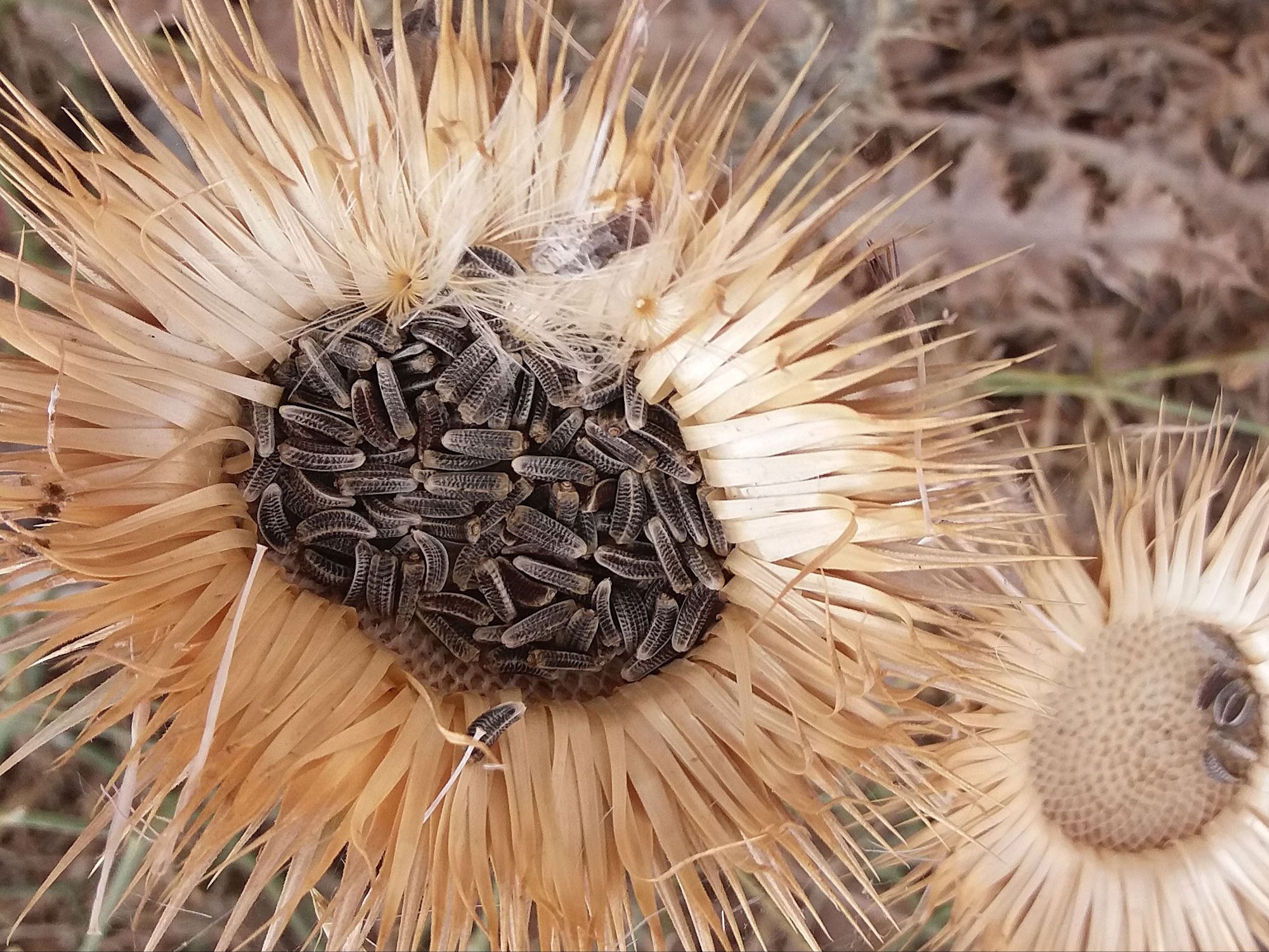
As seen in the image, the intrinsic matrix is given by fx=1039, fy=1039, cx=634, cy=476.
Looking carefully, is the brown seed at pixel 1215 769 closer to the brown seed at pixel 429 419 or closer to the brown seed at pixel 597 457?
the brown seed at pixel 597 457

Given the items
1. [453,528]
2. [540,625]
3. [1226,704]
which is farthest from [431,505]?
[1226,704]

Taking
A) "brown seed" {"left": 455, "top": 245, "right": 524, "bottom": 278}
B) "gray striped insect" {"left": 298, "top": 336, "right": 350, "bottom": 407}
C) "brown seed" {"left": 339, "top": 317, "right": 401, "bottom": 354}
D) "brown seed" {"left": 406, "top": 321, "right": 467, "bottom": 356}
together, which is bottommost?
"gray striped insect" {"left": 298, "top": 336, "right": 350, "bottom": 407}

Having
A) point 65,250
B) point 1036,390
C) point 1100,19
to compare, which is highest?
point 1100,19

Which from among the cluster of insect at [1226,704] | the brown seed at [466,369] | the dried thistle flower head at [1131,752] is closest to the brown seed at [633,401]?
→ the brown seed at [466,369]

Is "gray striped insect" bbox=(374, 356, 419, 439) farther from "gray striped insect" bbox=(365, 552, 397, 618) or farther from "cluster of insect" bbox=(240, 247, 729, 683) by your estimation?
"gray striped insect" bbox=(365, 552, 397, 618)

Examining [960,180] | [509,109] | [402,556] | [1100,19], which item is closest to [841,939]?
[402,556]

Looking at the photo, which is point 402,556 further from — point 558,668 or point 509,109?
point 509,109

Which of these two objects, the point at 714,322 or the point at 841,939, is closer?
the point at 714,322

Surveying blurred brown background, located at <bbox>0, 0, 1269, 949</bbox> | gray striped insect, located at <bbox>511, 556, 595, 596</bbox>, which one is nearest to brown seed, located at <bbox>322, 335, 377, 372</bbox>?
gray striped insect, located at <bbox>511, 556, 595, 596</bbox>
